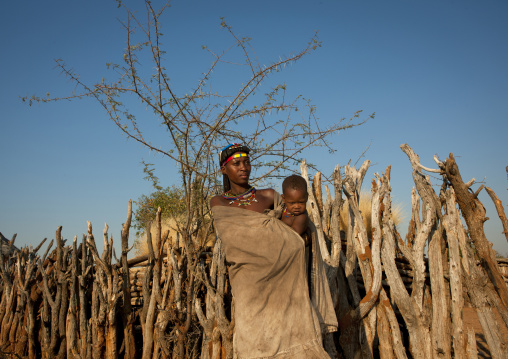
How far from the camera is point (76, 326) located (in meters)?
5.15

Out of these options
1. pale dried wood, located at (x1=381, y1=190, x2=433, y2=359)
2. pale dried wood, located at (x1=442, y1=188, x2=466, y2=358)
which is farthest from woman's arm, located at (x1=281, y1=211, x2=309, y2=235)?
pale dried wood, located at (x1=442, y1=188, x2=466, y2=358)

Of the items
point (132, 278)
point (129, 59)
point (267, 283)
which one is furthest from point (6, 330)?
point (267, 283)

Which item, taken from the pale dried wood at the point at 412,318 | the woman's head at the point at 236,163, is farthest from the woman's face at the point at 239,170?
the pale dried wood at the point at 412,318

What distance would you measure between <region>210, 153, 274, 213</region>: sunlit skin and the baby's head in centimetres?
28

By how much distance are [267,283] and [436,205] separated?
2397 millimetres

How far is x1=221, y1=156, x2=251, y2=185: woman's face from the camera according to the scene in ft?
8.73

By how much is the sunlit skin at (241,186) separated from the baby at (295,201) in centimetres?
20

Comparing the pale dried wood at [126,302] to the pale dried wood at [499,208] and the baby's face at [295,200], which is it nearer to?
the baby's face at [295,200]

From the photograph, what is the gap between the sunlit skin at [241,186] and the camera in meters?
2.62

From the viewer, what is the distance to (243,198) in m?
2.65

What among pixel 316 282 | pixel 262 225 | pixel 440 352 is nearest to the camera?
pixel 262 225

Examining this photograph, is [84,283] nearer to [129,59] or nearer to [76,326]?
[76,326]

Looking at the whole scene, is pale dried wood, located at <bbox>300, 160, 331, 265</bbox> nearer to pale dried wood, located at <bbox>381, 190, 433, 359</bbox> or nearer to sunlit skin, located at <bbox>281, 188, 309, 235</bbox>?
pale dried wood, located at <bbox>381, 190, 433, 359</bbox>

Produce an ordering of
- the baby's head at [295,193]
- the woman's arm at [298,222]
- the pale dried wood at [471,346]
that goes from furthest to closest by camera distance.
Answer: the pale dried wood at [471,346], the woman's arm at [298,222], the baby's head at [295,193]
